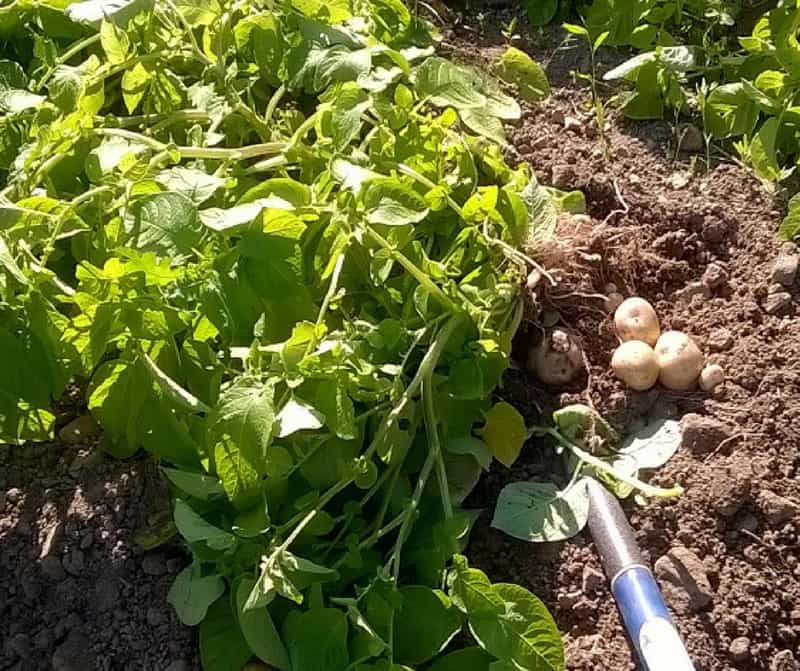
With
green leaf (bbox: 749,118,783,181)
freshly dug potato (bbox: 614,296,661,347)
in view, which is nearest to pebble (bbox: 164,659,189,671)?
freshly dug potato (bbox: 614,296,661,347)

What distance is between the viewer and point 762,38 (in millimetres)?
1681

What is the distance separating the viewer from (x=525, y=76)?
1.76 metres

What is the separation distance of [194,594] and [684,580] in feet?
1.80

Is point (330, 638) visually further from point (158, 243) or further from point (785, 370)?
point (785, 370)

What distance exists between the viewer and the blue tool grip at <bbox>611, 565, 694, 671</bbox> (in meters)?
1.20

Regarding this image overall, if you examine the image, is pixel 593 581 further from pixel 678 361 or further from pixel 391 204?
pixel 391 204

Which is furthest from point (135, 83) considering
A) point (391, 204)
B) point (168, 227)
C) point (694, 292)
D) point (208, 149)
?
point (694, 292)

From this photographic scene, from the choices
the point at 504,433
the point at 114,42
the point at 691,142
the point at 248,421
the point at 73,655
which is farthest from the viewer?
the point at 691,142

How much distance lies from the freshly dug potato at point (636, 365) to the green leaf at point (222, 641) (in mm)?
552

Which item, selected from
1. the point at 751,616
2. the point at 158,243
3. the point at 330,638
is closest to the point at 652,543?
the point at 751,616

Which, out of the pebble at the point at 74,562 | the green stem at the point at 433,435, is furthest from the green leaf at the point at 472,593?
the pebble at the point at 74,562

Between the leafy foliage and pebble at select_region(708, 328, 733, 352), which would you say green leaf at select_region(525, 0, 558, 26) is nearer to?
the leafy foliage

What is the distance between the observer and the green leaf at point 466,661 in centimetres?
123

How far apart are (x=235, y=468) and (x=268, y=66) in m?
0.61
